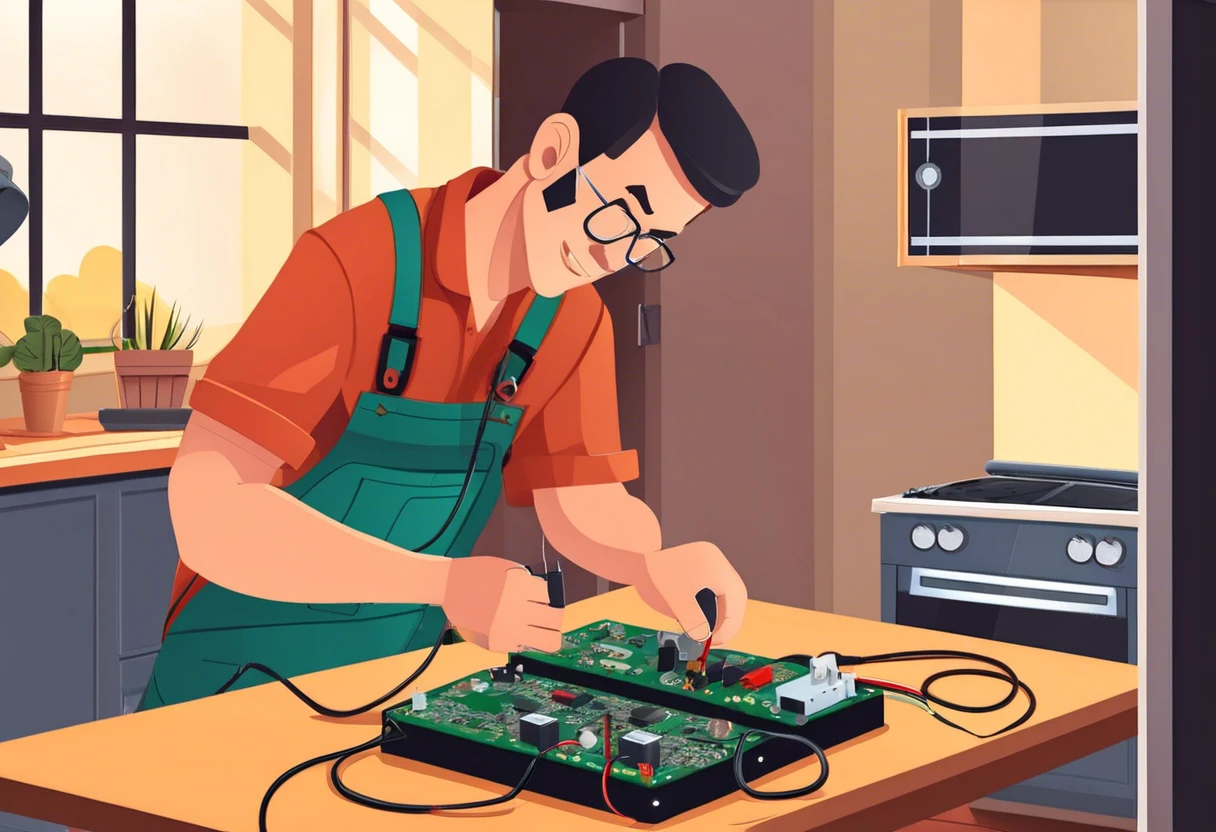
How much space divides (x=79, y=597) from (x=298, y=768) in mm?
1944

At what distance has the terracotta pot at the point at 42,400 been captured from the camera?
319cm

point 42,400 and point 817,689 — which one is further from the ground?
point 42,400

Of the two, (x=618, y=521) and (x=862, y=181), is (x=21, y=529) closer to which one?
(x=618, y=521)

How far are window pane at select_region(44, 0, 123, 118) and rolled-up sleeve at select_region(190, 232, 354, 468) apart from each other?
9.64 ft

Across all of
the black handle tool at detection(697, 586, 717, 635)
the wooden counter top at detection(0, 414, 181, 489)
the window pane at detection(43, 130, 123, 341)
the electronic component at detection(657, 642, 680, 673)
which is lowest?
the electronic component at detection(657, 642, 680, 673)

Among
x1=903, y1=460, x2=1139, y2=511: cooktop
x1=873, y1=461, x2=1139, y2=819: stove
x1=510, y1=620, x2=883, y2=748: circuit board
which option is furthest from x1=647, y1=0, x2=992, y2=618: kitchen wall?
x1=510, y1=620, x2=883, y2=748: circuit board

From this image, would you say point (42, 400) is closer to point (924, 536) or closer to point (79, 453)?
point (79, 453)

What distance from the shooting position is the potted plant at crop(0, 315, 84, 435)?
3.20 metres

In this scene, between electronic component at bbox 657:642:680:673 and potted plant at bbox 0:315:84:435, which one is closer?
electronic component at bbox 657:642:680:673

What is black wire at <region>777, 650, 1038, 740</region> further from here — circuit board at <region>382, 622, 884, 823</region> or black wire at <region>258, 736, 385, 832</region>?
black wire at <region>258, 736, 385, 832</region>

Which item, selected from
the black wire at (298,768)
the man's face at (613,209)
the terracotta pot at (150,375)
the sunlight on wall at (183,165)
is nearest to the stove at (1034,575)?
the man's face at (613,209)

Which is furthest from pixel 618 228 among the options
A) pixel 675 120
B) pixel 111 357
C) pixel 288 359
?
pixel 111 357

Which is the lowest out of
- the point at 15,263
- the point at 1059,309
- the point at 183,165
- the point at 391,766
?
the point at 391,766

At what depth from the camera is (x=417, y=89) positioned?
4766 millimetres
